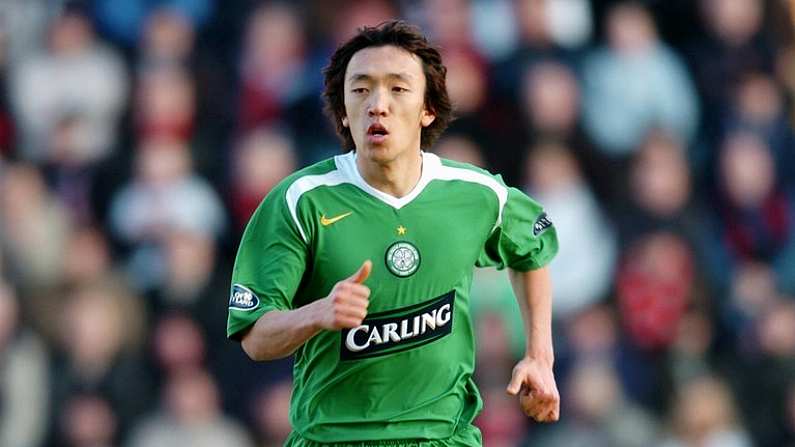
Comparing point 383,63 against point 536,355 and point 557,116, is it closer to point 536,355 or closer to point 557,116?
point 536,355

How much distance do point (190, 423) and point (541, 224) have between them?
15.6ft

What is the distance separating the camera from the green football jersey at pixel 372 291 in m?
5.76

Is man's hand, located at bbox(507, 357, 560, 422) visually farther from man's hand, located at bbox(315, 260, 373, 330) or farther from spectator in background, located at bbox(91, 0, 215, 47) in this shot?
spectator in background, located at bbox(91, 0, 215, 47)

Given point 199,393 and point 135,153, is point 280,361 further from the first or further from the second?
point 135,153

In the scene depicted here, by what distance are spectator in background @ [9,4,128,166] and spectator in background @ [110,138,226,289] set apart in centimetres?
45

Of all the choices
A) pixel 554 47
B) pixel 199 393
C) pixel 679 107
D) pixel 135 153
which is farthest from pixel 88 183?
pixel 679 107

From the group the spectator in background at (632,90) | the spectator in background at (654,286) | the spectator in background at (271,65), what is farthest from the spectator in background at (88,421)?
the spectator in background at (632,90)

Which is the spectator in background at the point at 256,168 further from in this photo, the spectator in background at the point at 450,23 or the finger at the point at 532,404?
the finger at the point at 532,404

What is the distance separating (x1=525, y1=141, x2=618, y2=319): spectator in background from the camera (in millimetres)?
10688

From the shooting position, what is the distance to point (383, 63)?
5910 mm

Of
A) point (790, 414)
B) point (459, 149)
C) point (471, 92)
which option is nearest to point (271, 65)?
point (471, 92)

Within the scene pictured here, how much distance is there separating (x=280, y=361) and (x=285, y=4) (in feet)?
8.51

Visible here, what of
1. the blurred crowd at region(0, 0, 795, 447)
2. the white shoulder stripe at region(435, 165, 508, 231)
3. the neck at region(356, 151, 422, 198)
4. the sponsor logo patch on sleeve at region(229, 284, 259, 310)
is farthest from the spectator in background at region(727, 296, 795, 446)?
the sponsor logo patch on sleeve at region(229, 284, 259, 310)

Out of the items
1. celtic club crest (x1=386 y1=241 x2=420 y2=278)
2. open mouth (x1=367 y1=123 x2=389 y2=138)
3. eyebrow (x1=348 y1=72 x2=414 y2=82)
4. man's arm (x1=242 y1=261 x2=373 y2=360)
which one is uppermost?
eyebrow (x1=348 y1=72 x2=414 y2=82)
